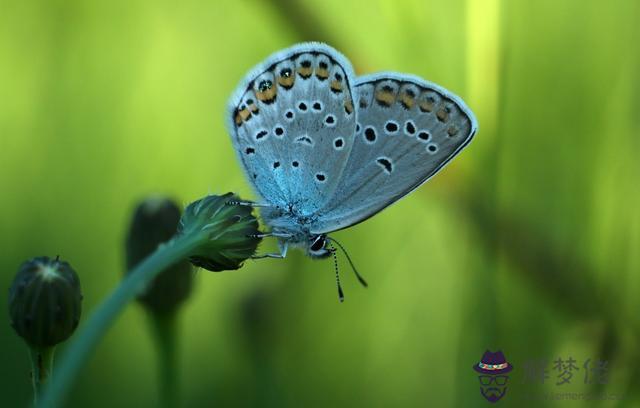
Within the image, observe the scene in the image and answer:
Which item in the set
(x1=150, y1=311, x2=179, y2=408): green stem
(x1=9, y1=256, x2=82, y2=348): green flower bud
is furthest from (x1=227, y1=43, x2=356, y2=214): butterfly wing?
(x1=9, y1=256, x2=82, y2=348): green flower bud

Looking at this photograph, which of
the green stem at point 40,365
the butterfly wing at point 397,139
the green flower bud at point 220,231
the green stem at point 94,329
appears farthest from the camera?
the butterfly wing at point 397,139

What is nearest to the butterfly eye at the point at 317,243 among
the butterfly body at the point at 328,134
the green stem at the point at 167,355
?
the butterfly body at the point at 328,134

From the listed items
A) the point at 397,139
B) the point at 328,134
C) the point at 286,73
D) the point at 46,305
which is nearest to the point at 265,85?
the point at 286,73

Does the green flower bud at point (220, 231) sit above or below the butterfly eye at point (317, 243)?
above

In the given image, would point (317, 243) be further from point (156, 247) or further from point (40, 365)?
point (40, 365)

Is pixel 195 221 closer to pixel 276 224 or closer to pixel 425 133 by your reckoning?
pixel 276 224

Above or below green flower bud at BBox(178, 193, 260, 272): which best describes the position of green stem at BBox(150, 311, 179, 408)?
A: below

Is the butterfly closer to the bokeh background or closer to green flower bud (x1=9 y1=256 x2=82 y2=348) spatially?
the bokeh background

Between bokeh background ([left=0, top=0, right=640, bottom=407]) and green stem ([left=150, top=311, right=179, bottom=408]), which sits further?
bokeh background ([left=0, top=0, right=640, bottom=407])

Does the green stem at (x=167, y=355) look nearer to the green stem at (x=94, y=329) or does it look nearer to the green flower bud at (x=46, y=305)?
the green flower bud at (x=46, y=305)
